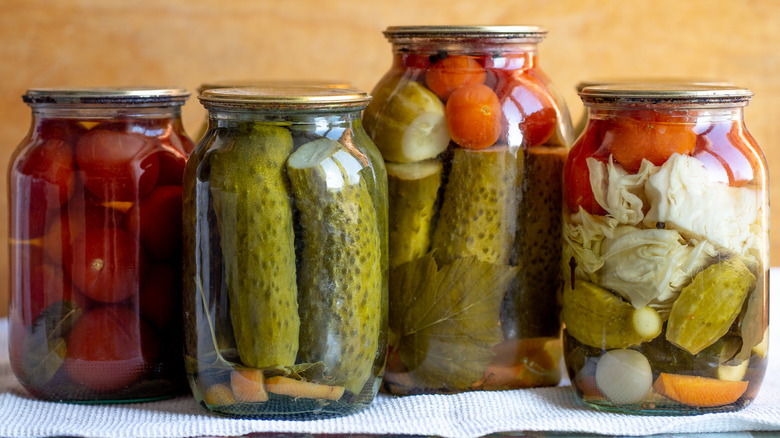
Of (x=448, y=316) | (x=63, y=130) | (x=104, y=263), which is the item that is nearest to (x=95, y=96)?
(x=63, y=130)

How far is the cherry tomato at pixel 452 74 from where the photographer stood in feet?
2.76

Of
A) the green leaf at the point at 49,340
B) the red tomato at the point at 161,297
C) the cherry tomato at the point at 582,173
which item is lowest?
the green leaf at the point at 49,340

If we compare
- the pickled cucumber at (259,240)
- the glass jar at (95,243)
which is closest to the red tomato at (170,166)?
the glass jar at (95,243)

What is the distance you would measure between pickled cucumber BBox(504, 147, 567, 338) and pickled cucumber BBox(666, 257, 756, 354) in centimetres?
14

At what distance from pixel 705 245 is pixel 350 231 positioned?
0.30m

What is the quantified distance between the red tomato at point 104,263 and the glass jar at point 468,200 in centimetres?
24

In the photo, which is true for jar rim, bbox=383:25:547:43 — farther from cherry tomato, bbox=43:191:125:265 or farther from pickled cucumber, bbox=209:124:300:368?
cherry tomato, bbox=43:191:125:265

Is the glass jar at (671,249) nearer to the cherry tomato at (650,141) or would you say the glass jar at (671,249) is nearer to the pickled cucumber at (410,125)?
the cherry tomato at (650,141)

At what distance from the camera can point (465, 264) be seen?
0.85m

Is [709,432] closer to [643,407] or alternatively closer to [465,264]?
[643,407]

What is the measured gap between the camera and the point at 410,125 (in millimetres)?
834

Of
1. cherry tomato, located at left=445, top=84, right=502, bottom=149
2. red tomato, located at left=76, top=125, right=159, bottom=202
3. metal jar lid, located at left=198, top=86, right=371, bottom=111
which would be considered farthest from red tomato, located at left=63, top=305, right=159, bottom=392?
cherry tomato, located at left=445, top=84, right=502, bottom=149

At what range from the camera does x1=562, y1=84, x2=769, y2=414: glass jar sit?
2.51ft

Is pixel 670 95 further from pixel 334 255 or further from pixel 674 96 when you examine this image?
pixel 334 255
